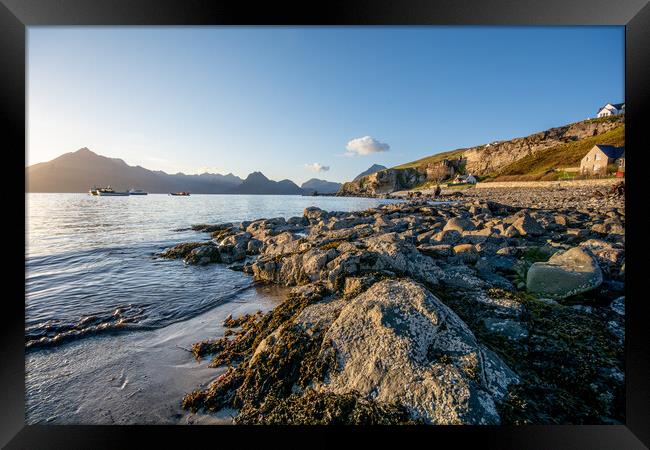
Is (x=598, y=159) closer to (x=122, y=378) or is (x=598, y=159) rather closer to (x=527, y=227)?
(x=527, y=227)

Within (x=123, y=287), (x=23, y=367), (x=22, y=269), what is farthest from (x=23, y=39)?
(x=123, y=287)

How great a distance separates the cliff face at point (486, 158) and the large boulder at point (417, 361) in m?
69.9

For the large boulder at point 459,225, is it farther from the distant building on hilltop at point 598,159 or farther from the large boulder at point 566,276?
the distant building on hilltop at point 598,159

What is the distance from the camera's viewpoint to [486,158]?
11238cm

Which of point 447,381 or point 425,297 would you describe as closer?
point 447,381

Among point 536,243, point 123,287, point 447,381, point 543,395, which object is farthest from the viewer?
point 536,243

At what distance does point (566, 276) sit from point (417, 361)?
4.86 metres

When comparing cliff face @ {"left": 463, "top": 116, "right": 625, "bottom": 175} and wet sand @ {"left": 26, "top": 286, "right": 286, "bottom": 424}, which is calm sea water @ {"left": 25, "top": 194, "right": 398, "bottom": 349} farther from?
cliff face @ {"left": 463, "top": 116, "right": 625, "bottom": 175}

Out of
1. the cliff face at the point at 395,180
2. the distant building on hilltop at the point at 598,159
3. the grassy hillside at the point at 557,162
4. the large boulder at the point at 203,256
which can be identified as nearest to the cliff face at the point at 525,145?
the grassy hillside at the point at 557,162

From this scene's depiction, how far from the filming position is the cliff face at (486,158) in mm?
83956

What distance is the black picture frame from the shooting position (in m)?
2.52

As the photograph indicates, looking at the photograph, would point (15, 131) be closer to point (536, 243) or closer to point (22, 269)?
point (22, 269)

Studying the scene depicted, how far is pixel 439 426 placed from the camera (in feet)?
7.93

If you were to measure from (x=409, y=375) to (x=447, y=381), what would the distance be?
0.38 metres
